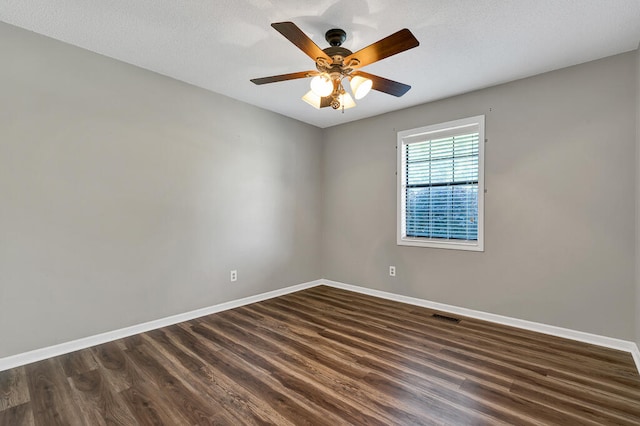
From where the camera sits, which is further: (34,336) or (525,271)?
(525,271)

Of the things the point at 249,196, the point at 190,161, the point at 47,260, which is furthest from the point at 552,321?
Result: the point at 47,260

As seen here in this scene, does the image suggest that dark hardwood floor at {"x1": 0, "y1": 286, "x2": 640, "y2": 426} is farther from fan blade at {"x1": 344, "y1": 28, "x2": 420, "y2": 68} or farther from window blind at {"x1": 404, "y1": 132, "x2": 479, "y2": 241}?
fan blade at {"x1": 344, "y1": 28, "x2": 420, "y2": 68}

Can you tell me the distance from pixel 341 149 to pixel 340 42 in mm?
2405

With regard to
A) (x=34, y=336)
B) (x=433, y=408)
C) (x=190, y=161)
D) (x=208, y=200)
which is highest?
(x=190, y=161)

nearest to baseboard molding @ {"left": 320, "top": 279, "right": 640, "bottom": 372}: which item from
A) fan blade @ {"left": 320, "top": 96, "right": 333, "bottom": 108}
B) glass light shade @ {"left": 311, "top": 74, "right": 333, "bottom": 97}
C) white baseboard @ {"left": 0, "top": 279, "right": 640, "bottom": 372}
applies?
white baseboard @ {"left": 0, "top": 279, "right": 640, "bottom": 372}

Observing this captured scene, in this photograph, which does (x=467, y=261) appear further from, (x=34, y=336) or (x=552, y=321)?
(x=34, y=336)

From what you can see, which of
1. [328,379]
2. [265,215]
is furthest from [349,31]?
[328,379]

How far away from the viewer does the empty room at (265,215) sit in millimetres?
2002

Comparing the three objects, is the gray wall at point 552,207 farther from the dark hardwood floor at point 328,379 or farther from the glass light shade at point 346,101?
the glass light shade at point 346,101

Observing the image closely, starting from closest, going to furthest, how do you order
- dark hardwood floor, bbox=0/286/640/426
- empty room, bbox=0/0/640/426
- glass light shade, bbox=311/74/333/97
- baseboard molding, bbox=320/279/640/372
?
dark hardwood floor, bbox=0/286/640/426 < empty room, bbox=0/0/640/426 < glass light shade, bbox=311/74/333/97 < baseboard molding, bbox=320/279/640/372

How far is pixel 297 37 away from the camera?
175 centimetres

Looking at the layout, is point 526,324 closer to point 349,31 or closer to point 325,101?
point 325,101

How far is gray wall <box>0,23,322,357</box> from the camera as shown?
2.33m

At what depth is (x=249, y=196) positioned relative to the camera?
12.8 feet
